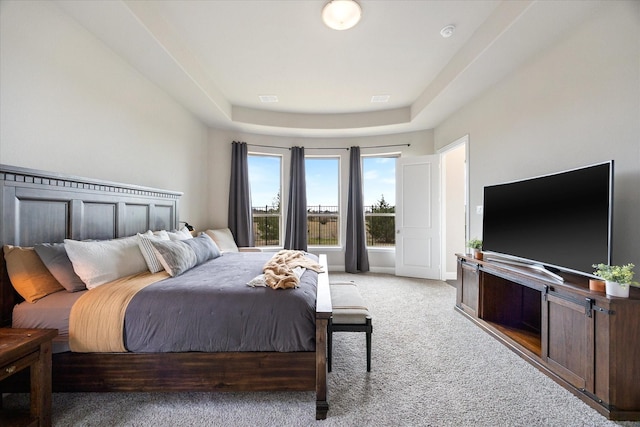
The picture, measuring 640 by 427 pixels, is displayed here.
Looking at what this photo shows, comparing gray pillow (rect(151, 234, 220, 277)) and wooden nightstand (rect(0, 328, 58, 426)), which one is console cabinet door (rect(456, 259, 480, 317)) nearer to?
gray pillow (rect(151, 234, 220, 277))

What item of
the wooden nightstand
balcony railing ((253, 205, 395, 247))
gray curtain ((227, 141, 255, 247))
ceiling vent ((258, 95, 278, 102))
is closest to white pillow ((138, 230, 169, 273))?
the wooden nightstand

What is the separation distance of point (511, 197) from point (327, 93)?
2.80m

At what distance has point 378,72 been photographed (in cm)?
336

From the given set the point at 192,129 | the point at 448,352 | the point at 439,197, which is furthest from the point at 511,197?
the point at 192,129

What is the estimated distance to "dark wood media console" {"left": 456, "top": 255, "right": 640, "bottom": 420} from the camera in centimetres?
151

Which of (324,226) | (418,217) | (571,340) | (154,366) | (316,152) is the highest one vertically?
(316,152)

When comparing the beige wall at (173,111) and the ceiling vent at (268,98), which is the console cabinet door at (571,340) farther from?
the ceiling vent at (268,98)

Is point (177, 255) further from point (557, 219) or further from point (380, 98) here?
point (380, 98)

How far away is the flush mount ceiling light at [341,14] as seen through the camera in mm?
2213

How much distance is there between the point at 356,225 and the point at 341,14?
11.5 feet

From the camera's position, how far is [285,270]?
2066 millimetres

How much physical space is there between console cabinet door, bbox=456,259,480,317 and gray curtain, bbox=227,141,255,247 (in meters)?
3.46

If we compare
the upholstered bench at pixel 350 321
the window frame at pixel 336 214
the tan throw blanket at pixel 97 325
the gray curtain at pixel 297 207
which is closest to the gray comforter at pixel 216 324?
the tan throw blanket at pixel 97 325

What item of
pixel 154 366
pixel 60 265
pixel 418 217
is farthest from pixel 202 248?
pixel 418 217
